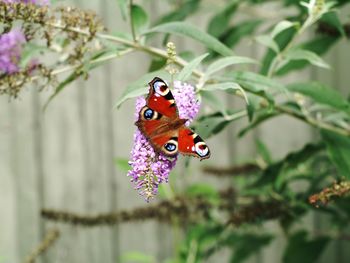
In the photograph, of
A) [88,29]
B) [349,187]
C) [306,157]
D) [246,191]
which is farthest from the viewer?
[246,191]

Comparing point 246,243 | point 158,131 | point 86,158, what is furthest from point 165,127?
point 86,158

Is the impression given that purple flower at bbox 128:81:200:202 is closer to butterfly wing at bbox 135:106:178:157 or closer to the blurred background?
butterfly wing at bbox 135:106:178:157

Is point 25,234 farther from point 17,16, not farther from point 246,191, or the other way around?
point 17,16

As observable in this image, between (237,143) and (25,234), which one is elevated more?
(237,143)

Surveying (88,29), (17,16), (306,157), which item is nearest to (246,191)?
(306,157)

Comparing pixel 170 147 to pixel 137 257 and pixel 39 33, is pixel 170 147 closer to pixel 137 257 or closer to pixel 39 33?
pixel 39 33

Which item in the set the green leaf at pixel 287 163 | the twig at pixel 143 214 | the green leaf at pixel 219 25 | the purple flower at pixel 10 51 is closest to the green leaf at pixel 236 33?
the green leaf at pixel 219 25
